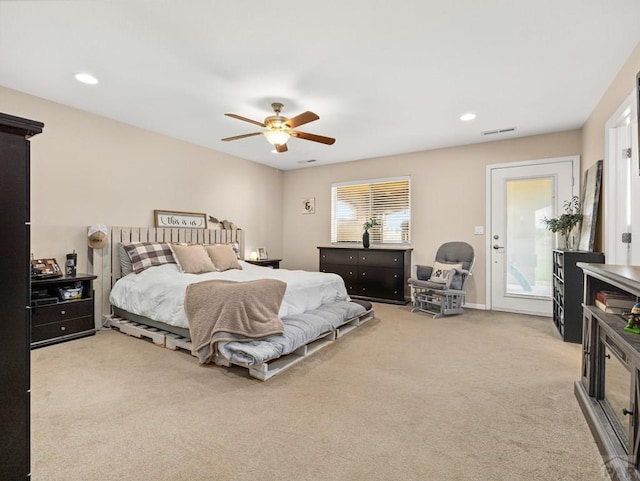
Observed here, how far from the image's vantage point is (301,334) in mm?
2867

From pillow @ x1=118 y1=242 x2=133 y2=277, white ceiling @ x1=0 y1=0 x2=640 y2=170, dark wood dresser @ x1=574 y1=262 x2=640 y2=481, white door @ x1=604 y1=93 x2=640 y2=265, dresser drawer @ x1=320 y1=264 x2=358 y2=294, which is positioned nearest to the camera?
dark wood dresser @ x1=574 y1=262 x2=640 y2=481

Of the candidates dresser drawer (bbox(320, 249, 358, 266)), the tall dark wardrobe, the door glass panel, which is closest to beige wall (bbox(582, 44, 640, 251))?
the door glass panel

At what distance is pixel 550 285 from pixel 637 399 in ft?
12.1

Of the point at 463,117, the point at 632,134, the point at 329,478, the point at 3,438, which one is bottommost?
the point at 329,478

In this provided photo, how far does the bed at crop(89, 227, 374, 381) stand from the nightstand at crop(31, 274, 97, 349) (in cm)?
30

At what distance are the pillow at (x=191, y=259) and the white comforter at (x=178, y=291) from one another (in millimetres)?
109

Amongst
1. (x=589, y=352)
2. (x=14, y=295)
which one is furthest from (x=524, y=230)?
(x=14, y=295)

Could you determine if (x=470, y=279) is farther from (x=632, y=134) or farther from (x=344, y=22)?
(x=344, y=22)

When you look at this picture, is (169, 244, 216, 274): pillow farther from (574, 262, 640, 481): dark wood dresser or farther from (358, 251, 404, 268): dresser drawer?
(574, 262, 640, 481): dark wood dresser

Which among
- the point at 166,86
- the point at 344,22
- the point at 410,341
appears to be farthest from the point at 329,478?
the point at 166,86

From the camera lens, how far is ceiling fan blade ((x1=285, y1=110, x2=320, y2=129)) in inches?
119

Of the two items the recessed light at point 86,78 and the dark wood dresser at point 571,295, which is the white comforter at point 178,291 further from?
the dark wood dresser at point 571,295

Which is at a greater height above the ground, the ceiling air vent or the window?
the ceiling air vent

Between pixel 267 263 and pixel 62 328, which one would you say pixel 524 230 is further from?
pixel 62 328
